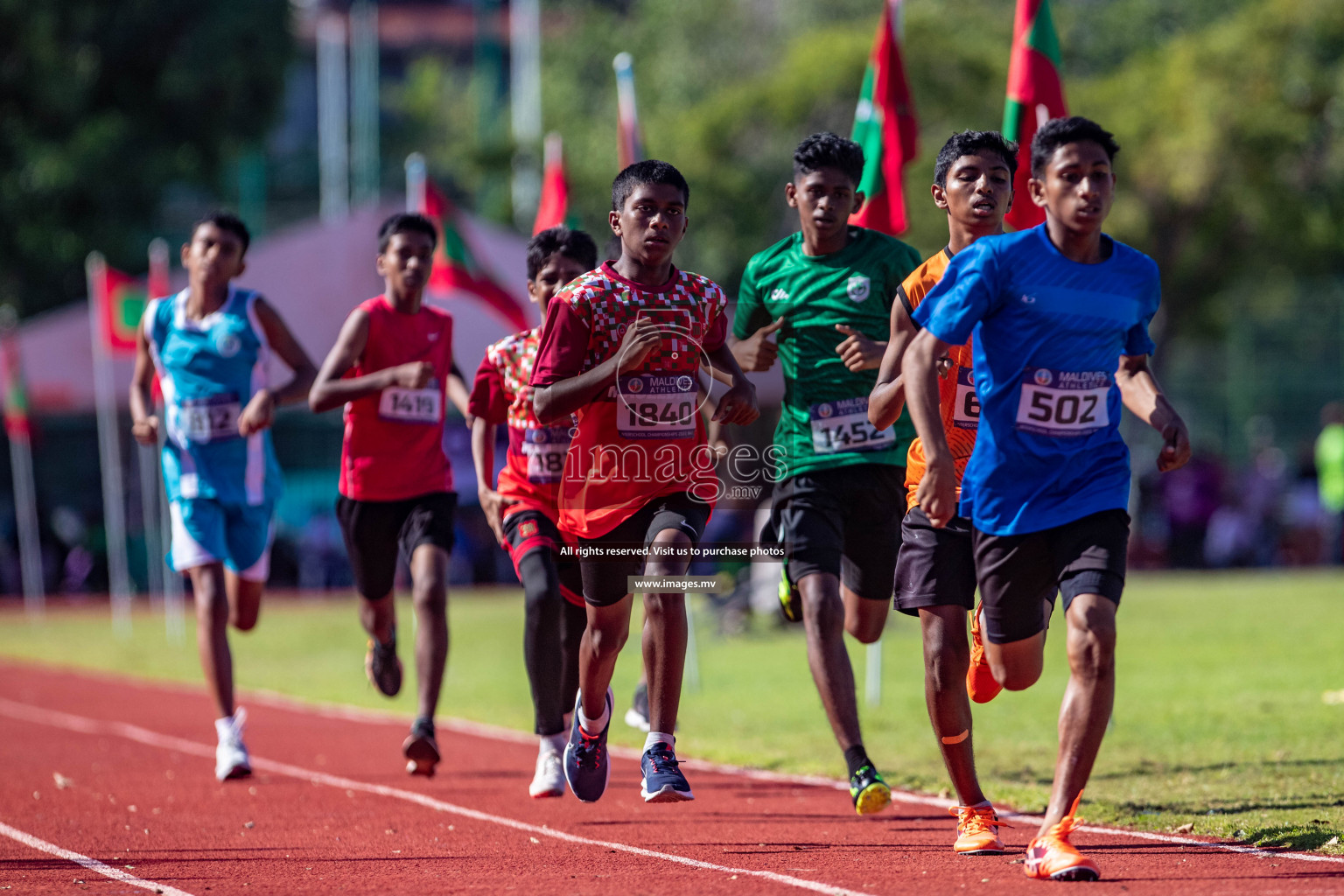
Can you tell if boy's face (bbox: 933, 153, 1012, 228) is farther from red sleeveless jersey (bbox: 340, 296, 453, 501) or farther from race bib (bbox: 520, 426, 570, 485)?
red sleeveless jersey (bbox: 340, 296, 453, 501)

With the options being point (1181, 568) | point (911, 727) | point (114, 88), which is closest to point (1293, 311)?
point (1181, 568)

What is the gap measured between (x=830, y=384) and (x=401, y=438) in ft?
8.11

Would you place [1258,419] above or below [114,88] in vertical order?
below

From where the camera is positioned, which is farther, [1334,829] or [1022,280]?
[1334,829]

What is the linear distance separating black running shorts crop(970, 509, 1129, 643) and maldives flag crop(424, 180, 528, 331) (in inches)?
351

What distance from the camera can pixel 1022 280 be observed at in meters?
5.47

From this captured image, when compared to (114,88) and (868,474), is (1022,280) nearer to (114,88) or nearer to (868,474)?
(868,474)

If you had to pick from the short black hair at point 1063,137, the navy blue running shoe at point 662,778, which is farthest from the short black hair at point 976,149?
the navy blue running shoe at point 662,778

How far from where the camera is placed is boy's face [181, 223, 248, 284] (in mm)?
8852

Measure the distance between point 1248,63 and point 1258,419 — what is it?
50.8ft

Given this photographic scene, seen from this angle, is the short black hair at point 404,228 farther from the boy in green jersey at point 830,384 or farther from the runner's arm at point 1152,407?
the runner's arm at point 1152,407

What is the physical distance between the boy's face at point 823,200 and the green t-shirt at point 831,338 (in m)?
0.12

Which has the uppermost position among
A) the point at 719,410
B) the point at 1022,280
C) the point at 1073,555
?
the point at 1022,280

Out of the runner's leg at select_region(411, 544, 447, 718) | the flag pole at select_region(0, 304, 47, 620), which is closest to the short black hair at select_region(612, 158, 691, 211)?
the runner's leg at select_region(411, 544, 447, 718)
